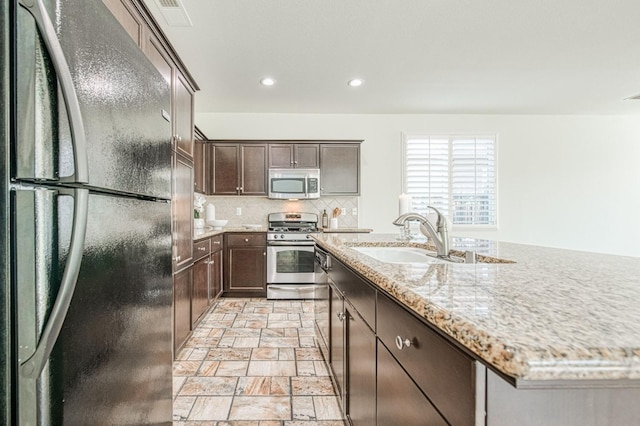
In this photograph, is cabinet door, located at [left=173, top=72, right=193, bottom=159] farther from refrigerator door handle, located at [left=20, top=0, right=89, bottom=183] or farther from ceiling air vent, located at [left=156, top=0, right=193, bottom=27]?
refrigerator door handle, located at [left=20, top=0, right=89, bottom=183]

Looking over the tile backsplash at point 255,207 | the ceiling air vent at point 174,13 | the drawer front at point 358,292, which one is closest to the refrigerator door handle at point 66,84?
the drawer front at point 358,292

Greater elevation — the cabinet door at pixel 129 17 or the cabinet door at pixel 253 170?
the cabinet door at pixel 129 17

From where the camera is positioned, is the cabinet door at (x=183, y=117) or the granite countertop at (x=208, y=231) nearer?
the cabinet door at (x=183, y=117)

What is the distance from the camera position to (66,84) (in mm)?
675

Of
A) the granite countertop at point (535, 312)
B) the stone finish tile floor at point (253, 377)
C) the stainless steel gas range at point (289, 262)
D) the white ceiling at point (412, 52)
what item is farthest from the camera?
the stainless steel gas range at point (289, 262)

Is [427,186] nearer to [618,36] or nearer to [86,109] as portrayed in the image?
[618,36]

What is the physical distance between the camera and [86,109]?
0.78 metres

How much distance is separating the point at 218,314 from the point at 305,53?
277 cm

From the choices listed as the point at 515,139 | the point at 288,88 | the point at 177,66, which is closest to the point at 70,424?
the point at 177,66

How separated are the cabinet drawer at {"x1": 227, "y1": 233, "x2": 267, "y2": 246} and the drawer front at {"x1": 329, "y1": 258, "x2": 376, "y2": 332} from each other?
101 inches

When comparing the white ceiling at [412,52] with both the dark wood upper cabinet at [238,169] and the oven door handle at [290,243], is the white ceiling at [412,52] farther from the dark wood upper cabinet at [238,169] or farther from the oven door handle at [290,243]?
the oven door handle at [290,243]

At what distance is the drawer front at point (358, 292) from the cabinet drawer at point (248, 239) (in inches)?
101

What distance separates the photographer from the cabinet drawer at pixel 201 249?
2.91 m

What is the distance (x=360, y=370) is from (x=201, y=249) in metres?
2.25
